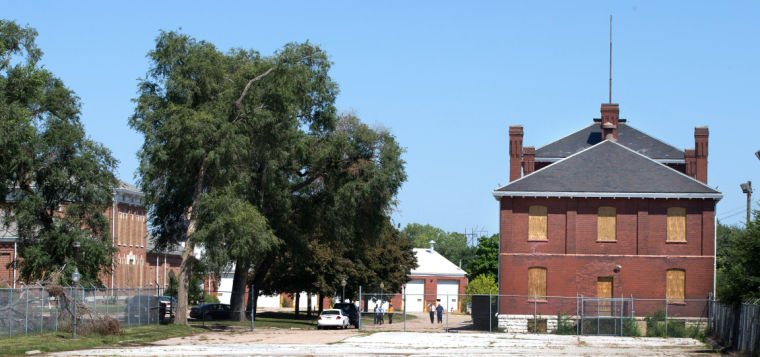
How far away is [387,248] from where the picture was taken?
76688 mm

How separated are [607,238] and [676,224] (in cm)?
392

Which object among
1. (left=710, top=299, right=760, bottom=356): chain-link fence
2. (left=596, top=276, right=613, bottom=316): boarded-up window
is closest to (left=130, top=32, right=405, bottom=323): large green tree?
(left=596, top=276, right=613, bottom=316): boarded-up window

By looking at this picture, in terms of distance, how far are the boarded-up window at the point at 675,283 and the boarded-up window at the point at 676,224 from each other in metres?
1.88

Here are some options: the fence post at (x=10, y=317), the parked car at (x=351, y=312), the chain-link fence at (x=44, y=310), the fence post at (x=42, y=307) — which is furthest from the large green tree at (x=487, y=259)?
the fence post at (x=10, y=317)

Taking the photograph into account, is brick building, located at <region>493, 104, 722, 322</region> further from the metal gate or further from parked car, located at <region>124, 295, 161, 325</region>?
parked car, located at <region>124, 295, 161, 325</region>

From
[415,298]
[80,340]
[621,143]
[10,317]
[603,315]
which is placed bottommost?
[415,298]

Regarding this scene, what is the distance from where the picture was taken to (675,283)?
5191 cm

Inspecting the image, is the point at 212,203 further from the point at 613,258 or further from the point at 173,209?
the point at 613,258

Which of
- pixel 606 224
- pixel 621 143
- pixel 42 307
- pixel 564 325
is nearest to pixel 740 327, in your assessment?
pixel 564 325

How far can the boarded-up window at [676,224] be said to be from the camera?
5169cm

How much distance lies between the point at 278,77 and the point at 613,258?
2131 centimetres

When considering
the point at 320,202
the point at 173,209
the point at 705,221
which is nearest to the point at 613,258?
the point at 705,221

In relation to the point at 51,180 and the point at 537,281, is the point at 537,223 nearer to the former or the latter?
the point at 537,281

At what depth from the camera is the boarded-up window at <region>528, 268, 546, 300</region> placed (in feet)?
172
